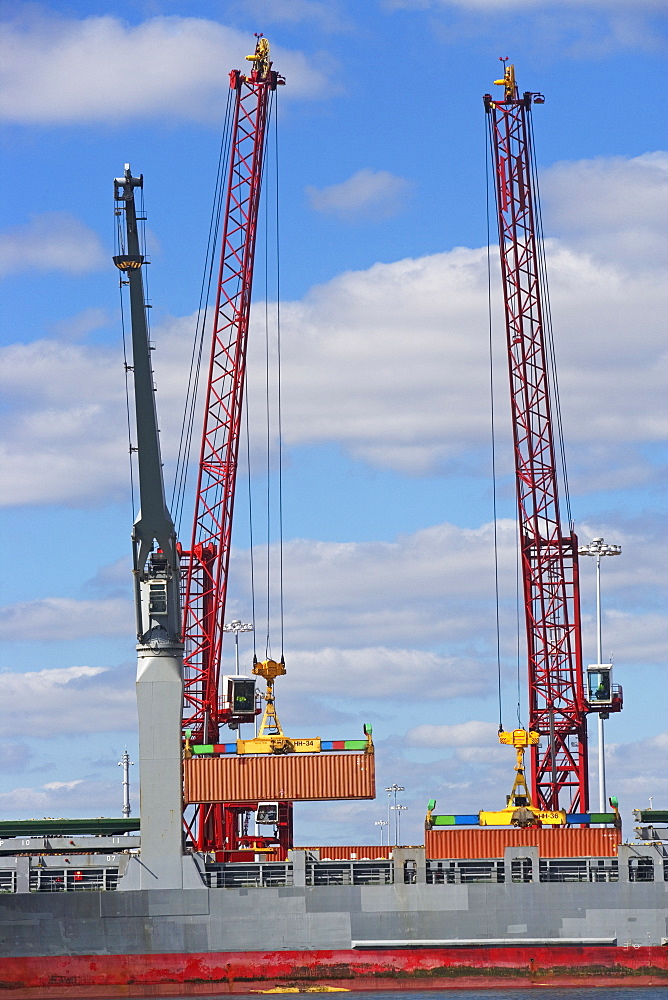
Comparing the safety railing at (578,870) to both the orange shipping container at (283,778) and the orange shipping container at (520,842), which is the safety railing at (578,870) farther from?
the orange shipping container at (283,778)

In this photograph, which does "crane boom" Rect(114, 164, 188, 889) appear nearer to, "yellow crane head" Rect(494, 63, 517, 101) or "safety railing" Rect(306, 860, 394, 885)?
"safety railing" Rect(306, 860, 394, 885)

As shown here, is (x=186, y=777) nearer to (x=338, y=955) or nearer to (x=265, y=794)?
(x=265, y=794)

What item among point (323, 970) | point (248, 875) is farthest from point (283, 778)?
point (323, 970)

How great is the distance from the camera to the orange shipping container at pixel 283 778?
88.8 metres

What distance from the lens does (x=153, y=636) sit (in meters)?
85.6

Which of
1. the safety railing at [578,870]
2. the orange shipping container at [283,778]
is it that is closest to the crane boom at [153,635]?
the orange shipping container at [283,778]

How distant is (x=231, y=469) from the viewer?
108 metres

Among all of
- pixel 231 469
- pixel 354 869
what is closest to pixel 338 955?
pixel 354 869

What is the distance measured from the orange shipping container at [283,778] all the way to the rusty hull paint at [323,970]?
26.4ft

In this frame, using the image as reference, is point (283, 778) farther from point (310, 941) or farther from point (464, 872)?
point (464, 872)

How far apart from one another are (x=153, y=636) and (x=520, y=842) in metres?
20.4

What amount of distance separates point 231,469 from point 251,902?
30.8m

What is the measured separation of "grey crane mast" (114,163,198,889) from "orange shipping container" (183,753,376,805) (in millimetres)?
5640

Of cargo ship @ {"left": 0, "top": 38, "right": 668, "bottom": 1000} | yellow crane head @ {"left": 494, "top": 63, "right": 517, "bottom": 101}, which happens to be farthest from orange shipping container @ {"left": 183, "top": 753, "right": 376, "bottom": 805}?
yellow crane head @ {"left": 494, "top": 63, "right": 517, "bottom": 101}
